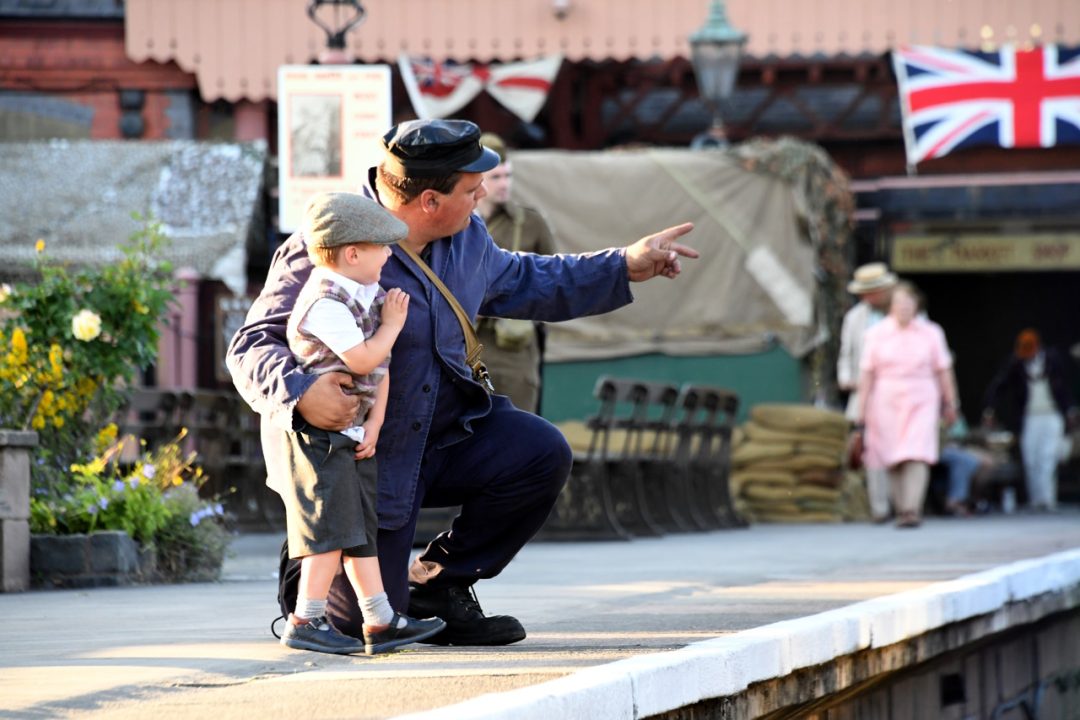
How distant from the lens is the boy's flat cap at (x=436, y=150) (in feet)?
18.8

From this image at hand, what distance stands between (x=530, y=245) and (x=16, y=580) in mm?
2804

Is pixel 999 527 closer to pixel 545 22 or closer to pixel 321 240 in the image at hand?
pixel 545 22

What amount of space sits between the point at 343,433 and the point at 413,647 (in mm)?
718

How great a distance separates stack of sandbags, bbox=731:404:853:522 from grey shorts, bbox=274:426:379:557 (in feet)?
36.0

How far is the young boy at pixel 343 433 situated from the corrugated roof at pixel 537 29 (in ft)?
42.5

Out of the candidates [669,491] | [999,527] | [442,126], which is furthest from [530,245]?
[999,527]

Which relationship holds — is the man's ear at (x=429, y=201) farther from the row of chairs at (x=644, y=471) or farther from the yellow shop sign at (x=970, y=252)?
the yellow shop sign at (x=970, y=252)

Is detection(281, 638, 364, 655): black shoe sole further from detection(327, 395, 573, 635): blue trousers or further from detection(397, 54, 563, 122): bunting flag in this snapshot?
detection(397, 54, 563, 122): bunting flag

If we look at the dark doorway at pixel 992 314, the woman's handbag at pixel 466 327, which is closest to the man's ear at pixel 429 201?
the woman's handbag at pixel 466 327

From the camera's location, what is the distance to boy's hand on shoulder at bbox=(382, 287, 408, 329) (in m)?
5.52

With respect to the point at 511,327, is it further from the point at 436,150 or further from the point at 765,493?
the point at 765,493

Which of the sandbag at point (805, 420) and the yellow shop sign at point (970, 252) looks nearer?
the sandbag at point (805, 420)

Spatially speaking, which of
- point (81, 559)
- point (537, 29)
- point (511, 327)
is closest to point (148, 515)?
point (81, 559)

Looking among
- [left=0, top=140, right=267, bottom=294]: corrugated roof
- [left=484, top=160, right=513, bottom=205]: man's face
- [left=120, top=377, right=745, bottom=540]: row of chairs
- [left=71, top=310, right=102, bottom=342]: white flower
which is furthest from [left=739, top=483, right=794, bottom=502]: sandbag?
[left=71, top=310, right=102, bottom=342]: white flower
